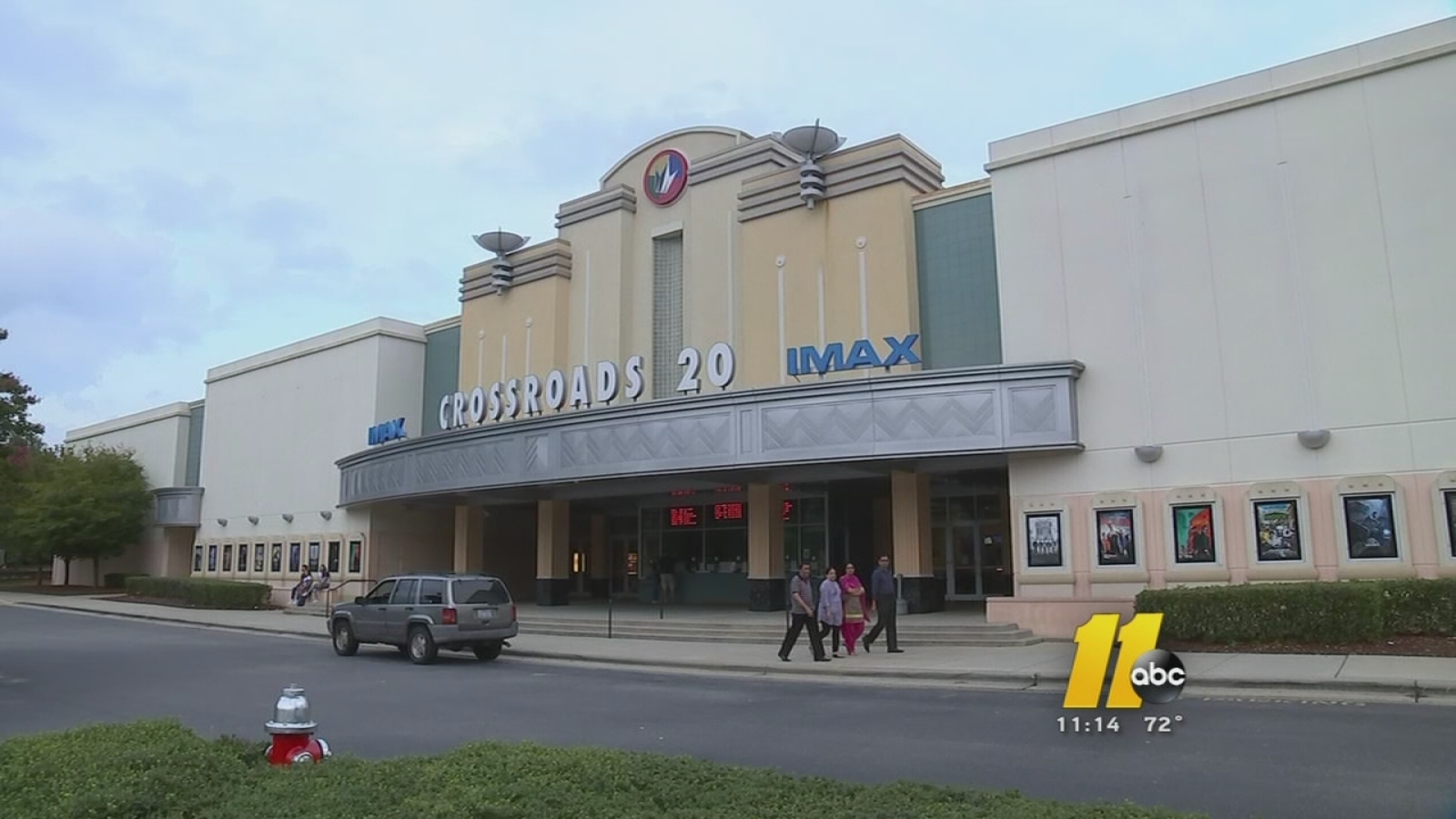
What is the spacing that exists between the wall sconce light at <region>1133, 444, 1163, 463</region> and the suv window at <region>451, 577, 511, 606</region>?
1260cm

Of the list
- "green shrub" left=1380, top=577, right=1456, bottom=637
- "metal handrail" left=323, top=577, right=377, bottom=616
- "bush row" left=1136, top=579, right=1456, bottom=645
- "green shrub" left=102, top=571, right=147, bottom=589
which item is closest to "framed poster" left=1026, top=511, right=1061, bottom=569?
"bush row" left=1136, top=579, right=1456, bottom=645

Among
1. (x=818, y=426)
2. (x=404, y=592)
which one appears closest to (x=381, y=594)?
(x=404, y=592)

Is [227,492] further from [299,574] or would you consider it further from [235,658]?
[235,658]

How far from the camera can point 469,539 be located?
3528 centimetres

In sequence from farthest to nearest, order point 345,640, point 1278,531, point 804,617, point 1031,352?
point 1031,352 → point 345,640 → point 1278,531 → point 804,617

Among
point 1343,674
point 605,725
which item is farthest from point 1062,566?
point 605,725

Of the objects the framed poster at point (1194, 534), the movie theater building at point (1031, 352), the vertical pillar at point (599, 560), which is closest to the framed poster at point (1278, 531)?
the movie theater building at point (1031, 352)

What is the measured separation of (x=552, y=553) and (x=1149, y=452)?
18.2 meters

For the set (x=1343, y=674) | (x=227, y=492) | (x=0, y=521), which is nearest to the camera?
(x=1343, y=674)

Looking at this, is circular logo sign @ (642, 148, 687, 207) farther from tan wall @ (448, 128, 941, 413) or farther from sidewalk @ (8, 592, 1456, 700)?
sidewalk @ (8, 592, 1456, 700)

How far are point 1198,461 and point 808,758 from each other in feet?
42.6

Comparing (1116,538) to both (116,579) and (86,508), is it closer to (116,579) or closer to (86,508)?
(86,508)

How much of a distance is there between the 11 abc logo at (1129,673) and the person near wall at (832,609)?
17.7ft

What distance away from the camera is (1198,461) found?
19.8 m
